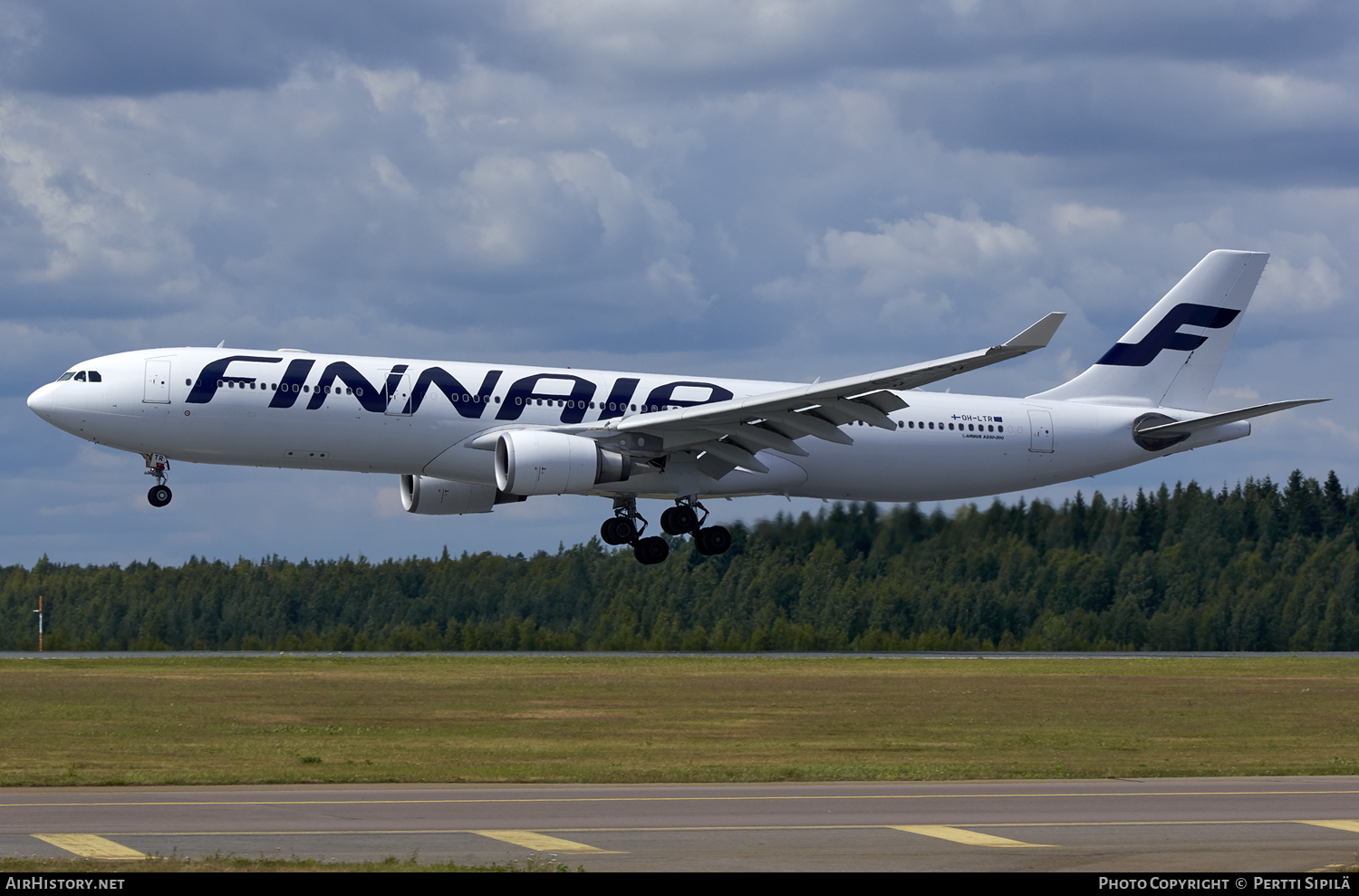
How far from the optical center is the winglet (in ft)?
107

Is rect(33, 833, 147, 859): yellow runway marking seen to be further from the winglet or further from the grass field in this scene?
the winglet

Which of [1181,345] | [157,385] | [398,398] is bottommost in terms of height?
[398,398]

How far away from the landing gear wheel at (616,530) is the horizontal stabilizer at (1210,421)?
15.5 metres

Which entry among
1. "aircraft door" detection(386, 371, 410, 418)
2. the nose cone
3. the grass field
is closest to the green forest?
the grass field

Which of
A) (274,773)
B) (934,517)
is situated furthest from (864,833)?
(934,517)

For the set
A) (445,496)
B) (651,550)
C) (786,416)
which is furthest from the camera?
(445,496)

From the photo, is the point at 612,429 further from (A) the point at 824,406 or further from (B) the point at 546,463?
(A) the point at 824,406

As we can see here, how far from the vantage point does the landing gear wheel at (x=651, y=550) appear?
43.0 meters

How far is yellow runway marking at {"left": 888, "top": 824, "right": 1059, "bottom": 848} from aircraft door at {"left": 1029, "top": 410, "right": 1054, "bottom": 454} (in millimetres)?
28086

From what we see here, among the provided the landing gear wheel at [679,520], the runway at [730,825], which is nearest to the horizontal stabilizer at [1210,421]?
the landing gear wheel at [679,520]

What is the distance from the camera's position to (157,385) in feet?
123

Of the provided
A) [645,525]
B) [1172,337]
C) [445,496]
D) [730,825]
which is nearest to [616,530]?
[645,525]

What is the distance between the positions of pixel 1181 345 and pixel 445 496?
23.0m

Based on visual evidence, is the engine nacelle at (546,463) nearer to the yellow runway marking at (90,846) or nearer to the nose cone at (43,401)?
the nose cone at (43,401)
